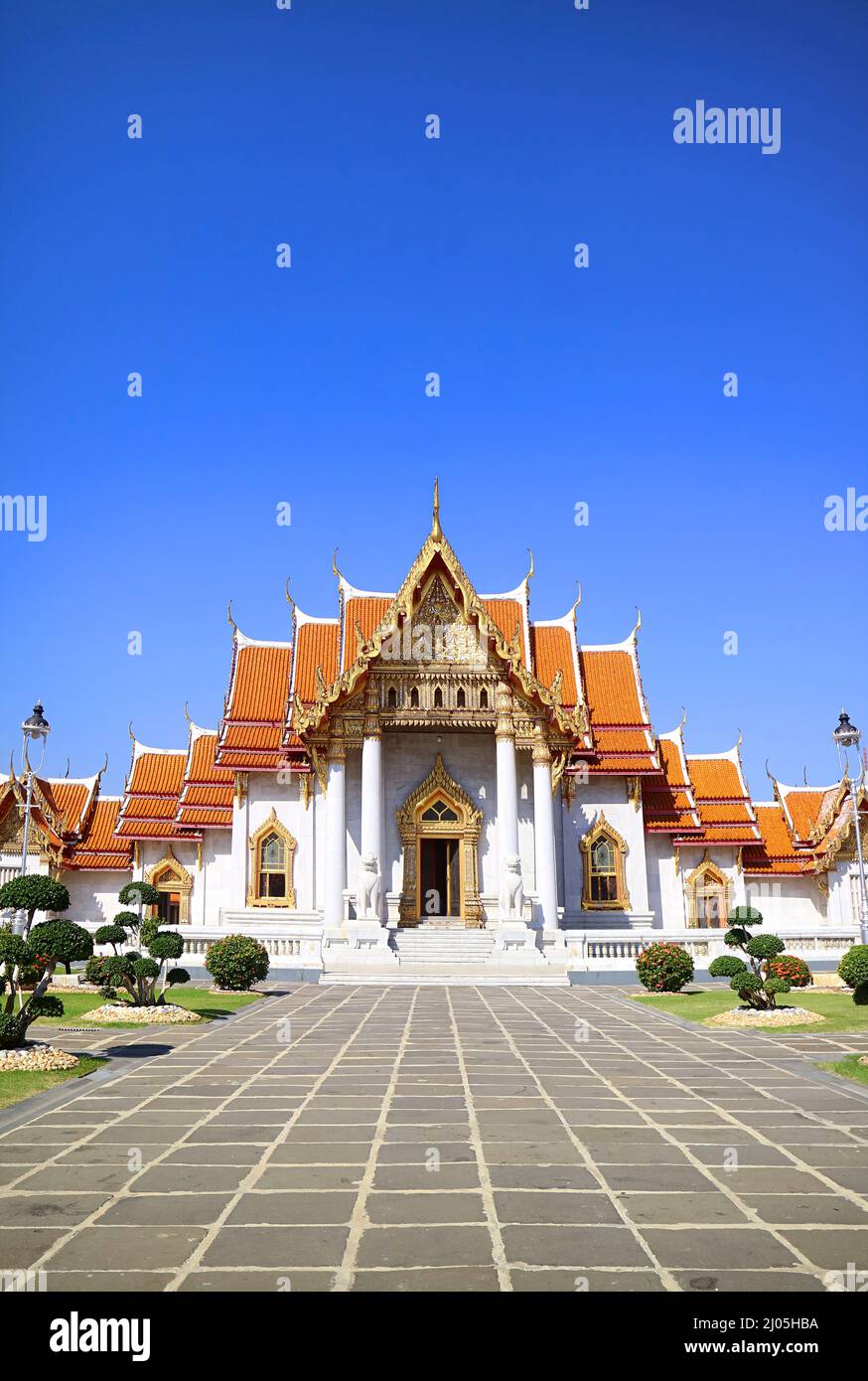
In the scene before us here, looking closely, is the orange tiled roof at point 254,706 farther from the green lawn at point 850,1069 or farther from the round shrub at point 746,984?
the green lawn at point 850,1069

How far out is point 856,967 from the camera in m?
14.2

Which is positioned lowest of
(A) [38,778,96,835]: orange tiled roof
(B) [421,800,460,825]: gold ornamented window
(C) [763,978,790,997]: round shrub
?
(C) [763,978,790,997]: round shrub

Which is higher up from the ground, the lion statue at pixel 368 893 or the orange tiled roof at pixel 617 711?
the orange tiled roof at pixel 617 711

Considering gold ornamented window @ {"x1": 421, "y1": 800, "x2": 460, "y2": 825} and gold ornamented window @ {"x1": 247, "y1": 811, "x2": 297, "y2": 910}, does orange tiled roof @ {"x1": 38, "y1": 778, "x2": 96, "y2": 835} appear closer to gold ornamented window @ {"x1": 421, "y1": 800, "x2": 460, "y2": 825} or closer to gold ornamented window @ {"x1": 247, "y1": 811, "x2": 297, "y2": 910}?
gold ornamented window @ {"x1": 247, "y1": 811, "x2": 297, "y2": 910}

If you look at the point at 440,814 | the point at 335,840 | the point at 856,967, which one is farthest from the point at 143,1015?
the point at 440,814

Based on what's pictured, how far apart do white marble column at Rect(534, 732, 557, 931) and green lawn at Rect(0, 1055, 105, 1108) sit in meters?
17.1

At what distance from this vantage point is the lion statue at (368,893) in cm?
2477

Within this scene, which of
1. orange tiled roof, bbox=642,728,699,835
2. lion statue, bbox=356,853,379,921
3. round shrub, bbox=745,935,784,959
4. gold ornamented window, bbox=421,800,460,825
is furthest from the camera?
orange tiled roof, bbox=642,728,699,835

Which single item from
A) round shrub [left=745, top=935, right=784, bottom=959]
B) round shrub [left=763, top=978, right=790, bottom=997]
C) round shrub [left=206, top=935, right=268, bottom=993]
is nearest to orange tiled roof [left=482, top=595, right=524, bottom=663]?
round shrub [left=206, top=935, right=268, bottom=993]

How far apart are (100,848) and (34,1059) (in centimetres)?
2508

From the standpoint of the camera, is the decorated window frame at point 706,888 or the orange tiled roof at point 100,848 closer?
the decorated window frame at point 706,888

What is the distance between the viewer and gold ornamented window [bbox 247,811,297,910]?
29938 millimetres

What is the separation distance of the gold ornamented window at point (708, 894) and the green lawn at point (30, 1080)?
2469 cm

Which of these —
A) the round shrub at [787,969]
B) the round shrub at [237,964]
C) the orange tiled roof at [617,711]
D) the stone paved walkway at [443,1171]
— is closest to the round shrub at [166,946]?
the round shrub at [237,964]
